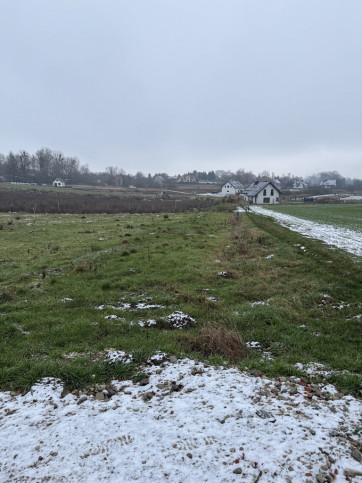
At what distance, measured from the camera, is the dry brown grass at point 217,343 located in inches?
268

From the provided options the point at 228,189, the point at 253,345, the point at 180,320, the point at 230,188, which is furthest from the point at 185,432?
the point at 228,189

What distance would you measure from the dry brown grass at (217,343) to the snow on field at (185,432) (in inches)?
36.3

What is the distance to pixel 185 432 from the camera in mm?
4492

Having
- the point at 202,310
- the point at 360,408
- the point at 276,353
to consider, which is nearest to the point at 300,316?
the point at 276,353

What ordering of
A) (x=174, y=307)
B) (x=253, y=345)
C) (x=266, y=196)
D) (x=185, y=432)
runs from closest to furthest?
(x=185, y=432)
(x=253, y=345)
(x=174, y=307)
(x=266, y=196)

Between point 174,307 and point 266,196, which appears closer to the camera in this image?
point 174,307

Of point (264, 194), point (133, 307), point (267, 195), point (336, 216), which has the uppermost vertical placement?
point (264, 194)

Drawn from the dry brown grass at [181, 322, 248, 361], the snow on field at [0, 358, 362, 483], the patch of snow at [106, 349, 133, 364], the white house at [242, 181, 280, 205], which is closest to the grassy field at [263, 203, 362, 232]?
the dry brown grass at [181, 322, 248, 361]

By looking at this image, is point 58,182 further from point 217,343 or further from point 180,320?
point 217,343

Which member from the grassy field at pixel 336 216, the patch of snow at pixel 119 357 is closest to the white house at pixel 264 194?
the grassy field at pixel 336 216

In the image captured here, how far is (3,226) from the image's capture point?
91.0 ft

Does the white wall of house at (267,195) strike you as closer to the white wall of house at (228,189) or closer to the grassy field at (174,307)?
the white wall of house at (228,189)

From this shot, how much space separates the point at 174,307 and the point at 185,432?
507cm

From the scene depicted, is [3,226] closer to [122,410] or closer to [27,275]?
[27,275]
